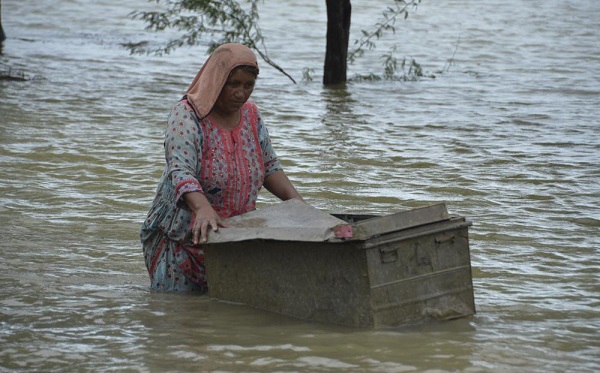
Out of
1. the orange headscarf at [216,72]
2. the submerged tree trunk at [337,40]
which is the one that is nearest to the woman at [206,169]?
the orange headscarf at [216,72]

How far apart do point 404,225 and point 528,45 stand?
13056mm

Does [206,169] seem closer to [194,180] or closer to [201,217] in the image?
[194,180]

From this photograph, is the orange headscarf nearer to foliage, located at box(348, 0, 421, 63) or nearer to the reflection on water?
the reflection on water

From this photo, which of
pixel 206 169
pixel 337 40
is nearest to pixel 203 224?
pixel 206 169

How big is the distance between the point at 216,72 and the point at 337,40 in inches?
317

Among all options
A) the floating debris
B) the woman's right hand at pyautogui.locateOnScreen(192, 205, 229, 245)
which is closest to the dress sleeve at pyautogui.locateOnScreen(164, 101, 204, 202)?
the woman's right hand at pyautogui.locateOnScreen(192, 205, 229, 245)

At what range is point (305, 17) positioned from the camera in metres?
20.2

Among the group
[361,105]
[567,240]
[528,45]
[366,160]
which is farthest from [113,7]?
[567,240]

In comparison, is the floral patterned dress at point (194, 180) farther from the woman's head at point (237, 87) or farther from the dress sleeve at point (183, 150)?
the woman's head at point (237, 87)

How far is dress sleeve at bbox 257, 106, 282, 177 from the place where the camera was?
495 cm

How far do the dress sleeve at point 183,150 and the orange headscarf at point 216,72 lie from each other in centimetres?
6

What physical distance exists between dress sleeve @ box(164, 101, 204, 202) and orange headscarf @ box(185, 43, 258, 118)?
0.20ft

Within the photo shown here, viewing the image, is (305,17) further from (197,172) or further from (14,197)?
(197,172)

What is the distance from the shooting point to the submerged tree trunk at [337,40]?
12.4 metres
